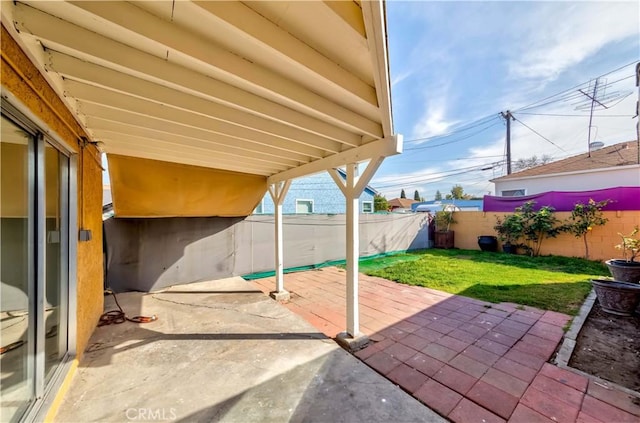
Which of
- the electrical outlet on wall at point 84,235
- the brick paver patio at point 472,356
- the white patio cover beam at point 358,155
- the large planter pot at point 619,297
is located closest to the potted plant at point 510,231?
the large planter pot at point 619,297

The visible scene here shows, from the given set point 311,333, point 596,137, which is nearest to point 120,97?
point 311,333

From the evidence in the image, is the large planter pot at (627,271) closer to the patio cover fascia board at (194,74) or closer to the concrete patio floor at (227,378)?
the concrete patio floor at (227,378)

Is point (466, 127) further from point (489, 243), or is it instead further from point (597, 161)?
point (489, 243)

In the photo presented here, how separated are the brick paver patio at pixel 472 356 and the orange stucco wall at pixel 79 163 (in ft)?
8.38

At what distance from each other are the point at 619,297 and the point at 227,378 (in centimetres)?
515

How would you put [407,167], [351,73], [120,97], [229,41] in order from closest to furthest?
1. [229,41]
2. [351,73]
3. [120,97]
4. [407,167]

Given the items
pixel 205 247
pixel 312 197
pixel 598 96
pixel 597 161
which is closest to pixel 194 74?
pixel 205 247

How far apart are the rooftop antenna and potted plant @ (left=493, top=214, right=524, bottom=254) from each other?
6.62m

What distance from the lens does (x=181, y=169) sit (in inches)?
159

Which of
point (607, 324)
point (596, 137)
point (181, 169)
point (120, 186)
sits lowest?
point (607, 324)

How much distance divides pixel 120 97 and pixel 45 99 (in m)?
0.41

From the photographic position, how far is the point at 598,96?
33.3ft

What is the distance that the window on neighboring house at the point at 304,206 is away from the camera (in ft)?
34.8

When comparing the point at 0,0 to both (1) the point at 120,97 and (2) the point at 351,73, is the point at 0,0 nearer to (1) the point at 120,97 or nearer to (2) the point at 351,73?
(1) the point at 120,97
